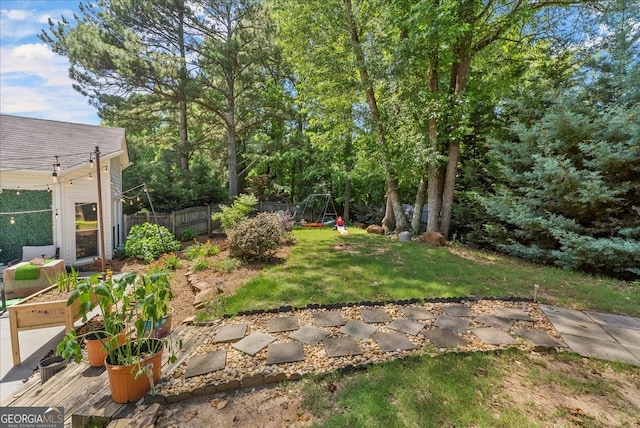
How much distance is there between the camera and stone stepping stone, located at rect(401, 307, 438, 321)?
3.53m

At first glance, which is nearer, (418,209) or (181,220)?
(418,209)

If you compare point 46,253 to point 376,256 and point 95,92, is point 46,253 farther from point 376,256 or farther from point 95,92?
point 376,256

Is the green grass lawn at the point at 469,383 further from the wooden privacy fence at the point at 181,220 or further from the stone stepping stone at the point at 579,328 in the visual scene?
the wooden privacy fence at the point at 181,220

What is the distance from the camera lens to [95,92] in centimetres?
1110

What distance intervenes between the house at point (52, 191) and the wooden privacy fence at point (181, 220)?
109 cm

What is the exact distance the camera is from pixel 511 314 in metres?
3.62

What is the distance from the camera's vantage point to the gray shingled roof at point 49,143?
24.2 feet

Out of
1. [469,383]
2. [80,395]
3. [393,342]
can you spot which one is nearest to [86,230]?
[80,395]

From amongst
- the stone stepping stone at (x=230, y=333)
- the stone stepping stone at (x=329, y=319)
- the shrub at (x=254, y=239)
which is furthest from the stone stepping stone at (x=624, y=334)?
the shrub at (x=254, y=239)

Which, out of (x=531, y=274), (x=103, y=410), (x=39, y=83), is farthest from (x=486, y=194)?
(x=39, y=83)

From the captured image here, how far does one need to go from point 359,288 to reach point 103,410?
3.34 metres

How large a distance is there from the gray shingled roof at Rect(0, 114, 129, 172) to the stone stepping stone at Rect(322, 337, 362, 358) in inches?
327

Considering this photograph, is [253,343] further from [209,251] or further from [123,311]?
[209,251]

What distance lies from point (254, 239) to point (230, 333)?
296 cm
